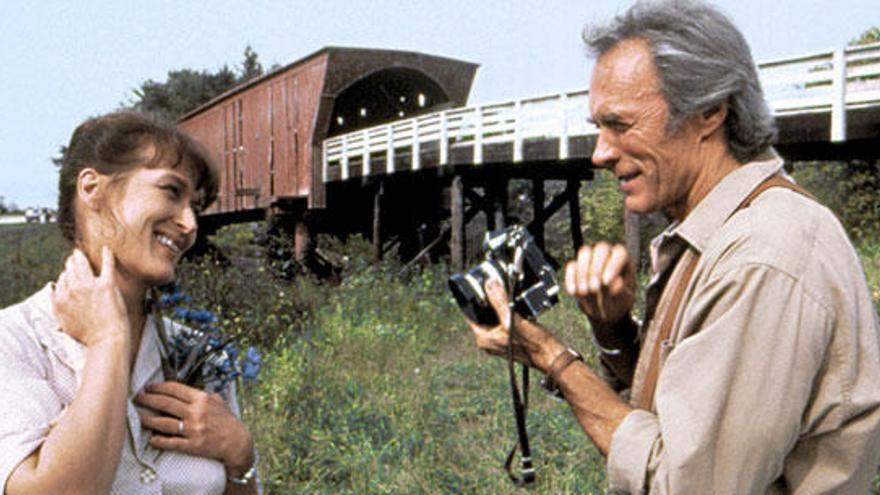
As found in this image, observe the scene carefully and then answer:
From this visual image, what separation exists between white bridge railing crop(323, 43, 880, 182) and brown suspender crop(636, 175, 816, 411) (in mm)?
3833

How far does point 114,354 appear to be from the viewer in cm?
173

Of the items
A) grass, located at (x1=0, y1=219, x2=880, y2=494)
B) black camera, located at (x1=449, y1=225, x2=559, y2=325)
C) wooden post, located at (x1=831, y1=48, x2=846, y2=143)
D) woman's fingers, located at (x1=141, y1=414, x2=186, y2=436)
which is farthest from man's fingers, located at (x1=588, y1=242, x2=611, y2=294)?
wooden post, located at (x1=831, y1=48, x2=846, y2=143)

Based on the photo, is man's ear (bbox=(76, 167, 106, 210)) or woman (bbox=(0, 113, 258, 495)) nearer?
woman (bbox=(0, 113, 258, 495))

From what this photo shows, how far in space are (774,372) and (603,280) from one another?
722 millimetres

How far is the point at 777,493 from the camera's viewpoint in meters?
1.60

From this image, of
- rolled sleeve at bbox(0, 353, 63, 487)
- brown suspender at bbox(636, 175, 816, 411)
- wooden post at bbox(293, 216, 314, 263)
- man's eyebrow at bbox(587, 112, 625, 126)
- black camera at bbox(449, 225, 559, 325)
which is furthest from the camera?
wooden post at bbox(293, 216, 314, 263)

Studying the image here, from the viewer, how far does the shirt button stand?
6.11ft

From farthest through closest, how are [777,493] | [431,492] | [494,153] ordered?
[494,153] → [431,492] → [777,493]

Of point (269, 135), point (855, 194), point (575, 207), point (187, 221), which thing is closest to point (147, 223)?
point (187, 221)

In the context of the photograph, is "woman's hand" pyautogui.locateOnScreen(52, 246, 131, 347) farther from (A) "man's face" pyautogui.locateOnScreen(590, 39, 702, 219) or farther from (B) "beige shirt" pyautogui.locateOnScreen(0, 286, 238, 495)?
(A) "man's face" pyautogui.locateOnScreen(590, 39, 702, 219)

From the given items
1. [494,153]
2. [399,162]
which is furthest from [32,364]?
[399,162]

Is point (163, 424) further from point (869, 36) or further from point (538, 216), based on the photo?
point (869, 36)

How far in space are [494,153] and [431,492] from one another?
26.1ft

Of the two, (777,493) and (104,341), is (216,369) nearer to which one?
(104,341)
